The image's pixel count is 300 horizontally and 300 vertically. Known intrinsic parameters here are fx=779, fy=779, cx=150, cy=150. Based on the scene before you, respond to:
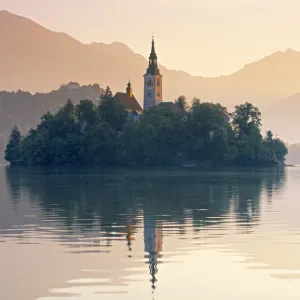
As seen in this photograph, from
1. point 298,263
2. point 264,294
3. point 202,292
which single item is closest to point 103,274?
point 202,292

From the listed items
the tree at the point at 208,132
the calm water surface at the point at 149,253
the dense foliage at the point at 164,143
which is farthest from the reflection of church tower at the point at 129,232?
the dense foliage at the point at 164,143

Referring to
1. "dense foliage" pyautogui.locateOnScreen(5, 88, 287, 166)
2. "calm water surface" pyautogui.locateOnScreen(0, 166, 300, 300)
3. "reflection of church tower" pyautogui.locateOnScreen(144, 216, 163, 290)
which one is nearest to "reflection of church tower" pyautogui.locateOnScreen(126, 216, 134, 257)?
"calm water surface" pyautogui.locateOnScreen(0, 166, 300, 300)

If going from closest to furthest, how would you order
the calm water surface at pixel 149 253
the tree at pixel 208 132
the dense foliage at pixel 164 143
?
1. the calm water surface at pixel 149 253
2. the tree at pixel 208 132
3. the dense foliage at pixel 164 143

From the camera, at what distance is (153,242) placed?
30312mm

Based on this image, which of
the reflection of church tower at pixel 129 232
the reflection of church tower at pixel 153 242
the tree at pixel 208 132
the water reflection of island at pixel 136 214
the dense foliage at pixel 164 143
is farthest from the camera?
the dense foliage at pixel 164 143

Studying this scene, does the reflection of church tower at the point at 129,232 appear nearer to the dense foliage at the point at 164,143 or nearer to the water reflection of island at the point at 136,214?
the water reflection of island at the point at 136,214

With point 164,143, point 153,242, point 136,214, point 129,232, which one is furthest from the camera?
point 164,143

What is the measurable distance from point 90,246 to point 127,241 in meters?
2.01

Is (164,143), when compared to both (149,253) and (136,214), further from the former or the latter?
(149,253)

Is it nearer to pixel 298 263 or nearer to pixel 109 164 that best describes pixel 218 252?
pixel 298 263

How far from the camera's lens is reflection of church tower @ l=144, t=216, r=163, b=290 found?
79.5ft

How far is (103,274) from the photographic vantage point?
2312 cm

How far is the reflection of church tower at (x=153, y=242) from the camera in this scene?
24.2m

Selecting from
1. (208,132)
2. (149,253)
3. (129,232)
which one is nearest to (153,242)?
(149,253)
